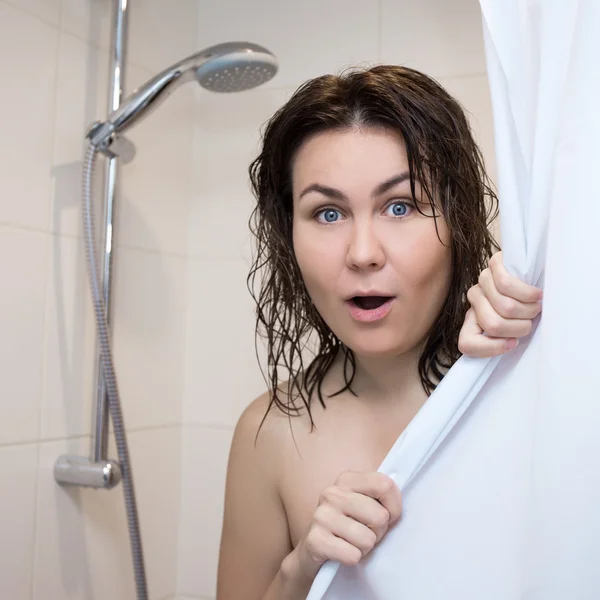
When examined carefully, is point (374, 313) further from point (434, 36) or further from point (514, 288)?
point (434, 36)

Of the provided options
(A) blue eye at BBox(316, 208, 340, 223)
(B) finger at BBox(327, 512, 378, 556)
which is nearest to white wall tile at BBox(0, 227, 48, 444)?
(A) blue eye at BBox(316, 208, 340, 223)

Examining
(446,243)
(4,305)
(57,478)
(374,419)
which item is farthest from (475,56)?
(57,478)

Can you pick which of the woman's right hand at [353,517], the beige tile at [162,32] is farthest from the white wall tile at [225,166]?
the woman's right hand at [353,517]

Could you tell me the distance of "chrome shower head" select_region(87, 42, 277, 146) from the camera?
40.4 inches

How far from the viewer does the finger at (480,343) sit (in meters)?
0.54

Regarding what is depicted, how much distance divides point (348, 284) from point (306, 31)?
2.34 feet

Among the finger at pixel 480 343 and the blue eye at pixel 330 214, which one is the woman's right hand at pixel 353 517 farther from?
the blue eye at pixel 330 214

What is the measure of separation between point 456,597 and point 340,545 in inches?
4.3

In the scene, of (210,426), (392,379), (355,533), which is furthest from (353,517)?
(210,426)

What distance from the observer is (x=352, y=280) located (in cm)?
78

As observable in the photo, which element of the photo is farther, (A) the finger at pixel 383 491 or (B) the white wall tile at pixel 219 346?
(B) the white wall tile at pixel 219 346

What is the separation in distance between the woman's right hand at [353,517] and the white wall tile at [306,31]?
33.8 inches

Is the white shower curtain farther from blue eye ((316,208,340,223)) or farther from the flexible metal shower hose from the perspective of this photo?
the flexible metal shower hose

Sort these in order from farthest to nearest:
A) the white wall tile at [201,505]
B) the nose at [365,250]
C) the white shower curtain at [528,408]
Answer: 1. the white wall tile at [201,505]
2. the nose at [365,250]
3. the white shower curtain at [528,408]
